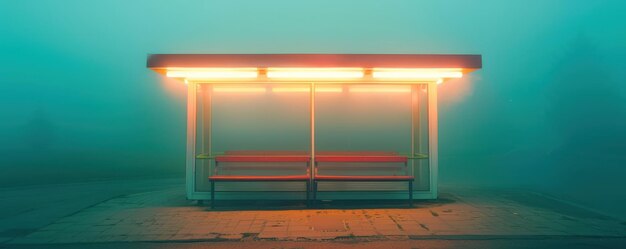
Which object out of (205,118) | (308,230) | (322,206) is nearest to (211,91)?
(205,118)

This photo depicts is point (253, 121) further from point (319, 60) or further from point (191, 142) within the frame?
point (319, 60)

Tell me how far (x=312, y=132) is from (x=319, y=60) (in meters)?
1.76

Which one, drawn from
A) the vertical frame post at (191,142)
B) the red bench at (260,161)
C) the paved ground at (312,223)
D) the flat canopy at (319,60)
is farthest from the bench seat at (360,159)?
the vertical frame post at (191,142)

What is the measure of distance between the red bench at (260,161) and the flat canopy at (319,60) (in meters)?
1.91

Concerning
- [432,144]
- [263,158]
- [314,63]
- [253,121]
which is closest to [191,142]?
[253,121]

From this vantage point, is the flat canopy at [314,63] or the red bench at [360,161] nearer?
the flat canopy at [314,63]

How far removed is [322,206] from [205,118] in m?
2.94

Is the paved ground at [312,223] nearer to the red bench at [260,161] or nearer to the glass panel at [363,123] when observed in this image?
the red bench at [260,161]

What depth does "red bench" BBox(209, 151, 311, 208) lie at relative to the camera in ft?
26.9

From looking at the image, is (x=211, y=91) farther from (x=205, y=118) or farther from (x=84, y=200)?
(x=84, y=200)

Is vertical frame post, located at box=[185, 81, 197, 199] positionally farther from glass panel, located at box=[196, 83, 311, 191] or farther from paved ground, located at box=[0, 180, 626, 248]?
paved ground, located at box=[0, 180, 626, 248]

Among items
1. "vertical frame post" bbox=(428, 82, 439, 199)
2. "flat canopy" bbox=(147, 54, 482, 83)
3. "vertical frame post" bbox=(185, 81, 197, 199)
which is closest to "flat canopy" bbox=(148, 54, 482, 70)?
"flat canopy" bbox=(147, 54, 482, 83)

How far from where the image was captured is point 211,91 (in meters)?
9.27

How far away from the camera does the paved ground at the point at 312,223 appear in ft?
19.9
